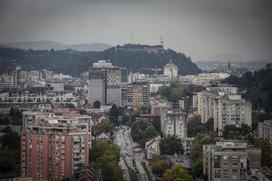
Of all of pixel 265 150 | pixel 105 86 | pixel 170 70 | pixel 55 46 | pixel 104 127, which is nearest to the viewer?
pixel 265 150

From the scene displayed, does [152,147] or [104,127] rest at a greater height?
[104,127]

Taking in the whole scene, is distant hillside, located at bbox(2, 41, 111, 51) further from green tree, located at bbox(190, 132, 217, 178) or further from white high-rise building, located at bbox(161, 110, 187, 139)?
green tree, located at bbox(190, 132, 217, 178)

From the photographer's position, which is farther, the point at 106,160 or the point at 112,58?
the point at 112,58

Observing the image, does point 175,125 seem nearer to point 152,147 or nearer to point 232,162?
point 152,147

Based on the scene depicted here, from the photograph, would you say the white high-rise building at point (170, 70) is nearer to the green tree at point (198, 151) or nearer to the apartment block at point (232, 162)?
the green tree at point (198, 151)

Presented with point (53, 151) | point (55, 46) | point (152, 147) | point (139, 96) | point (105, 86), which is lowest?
point (152, 147)

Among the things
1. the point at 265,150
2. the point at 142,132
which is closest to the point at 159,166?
the point at 265,150

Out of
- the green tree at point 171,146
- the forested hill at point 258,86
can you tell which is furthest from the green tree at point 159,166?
the forested hill at point 258,86
